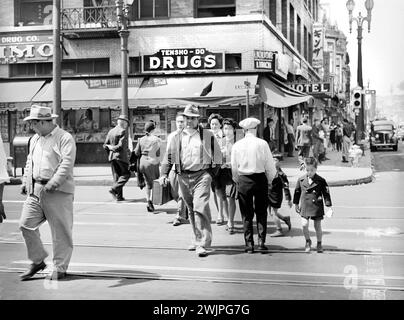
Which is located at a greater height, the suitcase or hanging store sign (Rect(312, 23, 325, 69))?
hanging store sign (Rect(312, 23, 325, 69))

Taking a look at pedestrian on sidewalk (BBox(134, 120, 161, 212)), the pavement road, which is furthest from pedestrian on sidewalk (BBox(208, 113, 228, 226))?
pedestrian on sidewalk (BBox(134, 120, 161, 212))

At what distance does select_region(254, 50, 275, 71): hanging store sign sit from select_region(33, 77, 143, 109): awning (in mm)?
4456

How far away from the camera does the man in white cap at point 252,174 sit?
7.65 metres

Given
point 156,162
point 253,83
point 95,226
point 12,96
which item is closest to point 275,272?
point 95,226

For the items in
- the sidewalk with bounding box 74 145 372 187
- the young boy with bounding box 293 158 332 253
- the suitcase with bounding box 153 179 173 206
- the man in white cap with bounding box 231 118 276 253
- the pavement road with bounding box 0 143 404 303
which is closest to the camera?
the pavement road with bounding box 0 143 404 303

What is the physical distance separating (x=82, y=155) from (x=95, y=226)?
15.0m

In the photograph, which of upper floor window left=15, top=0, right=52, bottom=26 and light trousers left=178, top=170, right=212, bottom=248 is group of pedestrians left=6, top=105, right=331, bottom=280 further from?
upper floor window left=15, top=0, right=52, bottom=26

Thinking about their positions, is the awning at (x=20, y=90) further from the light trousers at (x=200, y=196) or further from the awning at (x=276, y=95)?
the light trousers at (x=200, y=196)

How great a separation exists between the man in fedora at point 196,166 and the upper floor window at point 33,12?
1467 cm

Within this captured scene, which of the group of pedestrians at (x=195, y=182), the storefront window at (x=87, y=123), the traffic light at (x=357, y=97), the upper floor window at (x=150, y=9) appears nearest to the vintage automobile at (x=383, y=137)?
the traffic light at (x=357, y=97)

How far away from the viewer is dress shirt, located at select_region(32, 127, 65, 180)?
6199mm

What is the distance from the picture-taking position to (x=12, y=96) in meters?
24.0

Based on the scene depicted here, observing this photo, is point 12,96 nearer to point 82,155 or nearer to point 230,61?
point 82,155
